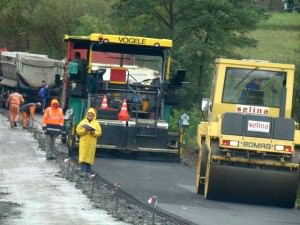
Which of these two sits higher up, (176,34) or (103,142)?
(176,34)

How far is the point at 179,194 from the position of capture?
60.3 feet

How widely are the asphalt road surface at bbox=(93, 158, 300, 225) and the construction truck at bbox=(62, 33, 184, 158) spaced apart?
61cm

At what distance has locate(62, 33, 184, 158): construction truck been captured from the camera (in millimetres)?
25234

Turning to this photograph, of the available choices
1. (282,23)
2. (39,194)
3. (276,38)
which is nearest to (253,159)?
(39,194)

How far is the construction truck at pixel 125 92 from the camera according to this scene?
2523 cm

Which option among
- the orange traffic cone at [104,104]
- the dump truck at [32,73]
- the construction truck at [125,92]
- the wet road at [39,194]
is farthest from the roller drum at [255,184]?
the dump truck at [32,73]

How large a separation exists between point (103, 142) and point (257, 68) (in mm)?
7485

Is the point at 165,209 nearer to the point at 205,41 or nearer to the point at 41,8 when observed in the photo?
the point at 205,41

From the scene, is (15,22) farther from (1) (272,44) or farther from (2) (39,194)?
(2) (39,194)

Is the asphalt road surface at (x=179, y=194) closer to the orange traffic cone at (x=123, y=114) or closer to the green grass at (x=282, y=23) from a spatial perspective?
the orange traffic cone at (x=123, y=114)

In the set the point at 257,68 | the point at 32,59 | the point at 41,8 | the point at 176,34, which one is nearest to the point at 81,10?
the point at 41,8

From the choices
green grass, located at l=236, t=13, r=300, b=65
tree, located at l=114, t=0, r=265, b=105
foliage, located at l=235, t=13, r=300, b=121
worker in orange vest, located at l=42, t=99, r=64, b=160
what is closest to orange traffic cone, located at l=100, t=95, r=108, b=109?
worker in orange vest, located at l=42, t=99, r=64, b=160

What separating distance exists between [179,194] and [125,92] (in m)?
8.37

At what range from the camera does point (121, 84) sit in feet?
87.1
